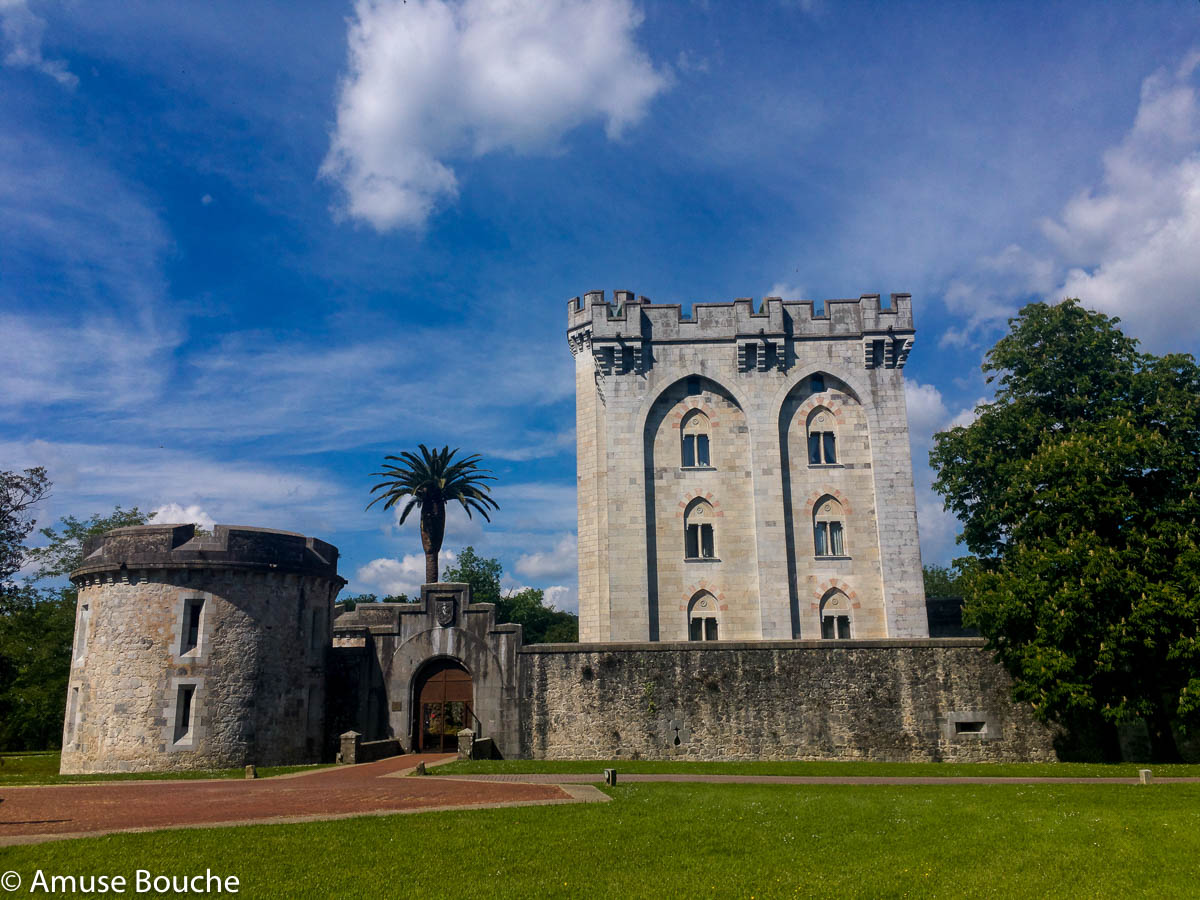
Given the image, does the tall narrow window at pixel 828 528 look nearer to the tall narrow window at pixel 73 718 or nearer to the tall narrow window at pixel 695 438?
the tall narrow window at pixel 695 438

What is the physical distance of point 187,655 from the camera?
87.9 ft

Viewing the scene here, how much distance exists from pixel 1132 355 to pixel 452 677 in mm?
26094

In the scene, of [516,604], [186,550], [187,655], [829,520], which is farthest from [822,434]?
[516,604]

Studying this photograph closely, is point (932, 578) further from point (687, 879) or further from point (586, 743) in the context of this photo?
point (687, 879)

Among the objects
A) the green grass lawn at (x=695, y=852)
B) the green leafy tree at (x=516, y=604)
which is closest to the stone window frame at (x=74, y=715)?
the green grass lawn at (x=695, y=852)

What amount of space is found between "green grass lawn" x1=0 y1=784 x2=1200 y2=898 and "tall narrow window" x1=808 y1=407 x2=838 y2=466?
23.3 metres

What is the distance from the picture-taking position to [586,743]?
92.7ft

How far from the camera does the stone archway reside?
99.7 ft

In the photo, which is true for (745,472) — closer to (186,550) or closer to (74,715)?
(186,550)

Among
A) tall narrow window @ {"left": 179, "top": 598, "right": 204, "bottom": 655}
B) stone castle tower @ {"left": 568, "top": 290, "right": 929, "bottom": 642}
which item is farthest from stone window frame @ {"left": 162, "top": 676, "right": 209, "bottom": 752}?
stone castle tower @ {"left": 568, "top": 290, "right": 929, "bottom": 642}

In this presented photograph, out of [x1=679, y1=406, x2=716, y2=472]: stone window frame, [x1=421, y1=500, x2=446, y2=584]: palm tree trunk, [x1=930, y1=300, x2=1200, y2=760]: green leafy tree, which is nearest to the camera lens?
[x1=930, y1=300, x2=1200, y2=760]: green leafy tree

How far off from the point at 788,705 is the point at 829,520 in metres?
11.8

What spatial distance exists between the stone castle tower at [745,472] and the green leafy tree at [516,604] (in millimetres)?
48808

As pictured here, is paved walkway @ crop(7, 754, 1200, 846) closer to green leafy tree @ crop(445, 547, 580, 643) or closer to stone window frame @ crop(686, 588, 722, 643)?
stone window frame @ crop(686, 588, 722, 643)
